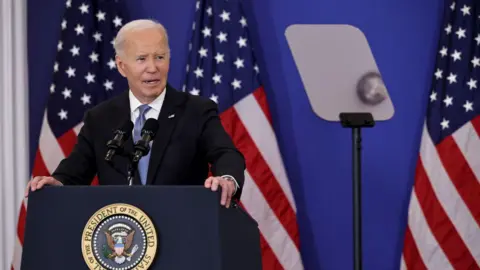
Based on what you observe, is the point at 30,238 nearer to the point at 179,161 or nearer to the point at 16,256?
the point at 179,161

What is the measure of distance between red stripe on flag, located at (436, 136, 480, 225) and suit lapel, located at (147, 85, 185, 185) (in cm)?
269

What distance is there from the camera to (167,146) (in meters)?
2.65

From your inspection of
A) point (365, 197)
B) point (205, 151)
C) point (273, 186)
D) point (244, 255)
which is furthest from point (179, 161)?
point (365, 197)

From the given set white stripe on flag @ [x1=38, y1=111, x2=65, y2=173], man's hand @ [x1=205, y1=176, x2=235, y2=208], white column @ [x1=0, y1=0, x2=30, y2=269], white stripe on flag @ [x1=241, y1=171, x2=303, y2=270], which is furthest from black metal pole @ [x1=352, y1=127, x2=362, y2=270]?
man's hand @ [x1=205, y1=176, x2=235, y2=208]

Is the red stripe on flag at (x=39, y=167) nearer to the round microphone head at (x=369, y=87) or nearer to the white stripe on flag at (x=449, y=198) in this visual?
the round microphone head at (x=369, y=87)

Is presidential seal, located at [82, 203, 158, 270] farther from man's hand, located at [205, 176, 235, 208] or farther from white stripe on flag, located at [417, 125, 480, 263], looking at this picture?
white stripe on flag, located at [417, 125, 480, 263]

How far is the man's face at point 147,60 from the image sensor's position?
2.63 metres

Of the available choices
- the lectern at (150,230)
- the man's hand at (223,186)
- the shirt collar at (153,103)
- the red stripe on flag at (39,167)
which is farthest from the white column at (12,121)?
the man's hand at (223,186)

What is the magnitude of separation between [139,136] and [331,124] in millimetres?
2707

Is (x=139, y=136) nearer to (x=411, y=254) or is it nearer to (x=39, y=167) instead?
(x=39, y=167)

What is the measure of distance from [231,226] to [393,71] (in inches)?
128

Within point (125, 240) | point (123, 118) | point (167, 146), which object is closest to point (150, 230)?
point (125, 240)

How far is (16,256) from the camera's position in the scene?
4.88 m

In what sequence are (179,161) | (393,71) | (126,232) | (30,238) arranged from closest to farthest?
(126,232), (30,238), (179,161), (393,71)
